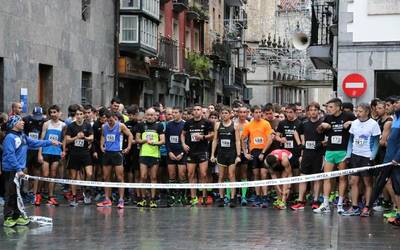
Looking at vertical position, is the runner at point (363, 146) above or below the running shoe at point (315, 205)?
above

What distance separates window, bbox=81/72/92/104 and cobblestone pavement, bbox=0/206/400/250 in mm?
12977

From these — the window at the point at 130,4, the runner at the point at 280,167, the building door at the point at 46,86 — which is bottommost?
the runner at the point at 280,167

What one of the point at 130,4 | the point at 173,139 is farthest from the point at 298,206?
the point at 130,4

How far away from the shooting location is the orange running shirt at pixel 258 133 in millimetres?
16453

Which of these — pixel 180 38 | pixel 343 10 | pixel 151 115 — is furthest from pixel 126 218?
pixel 180 38

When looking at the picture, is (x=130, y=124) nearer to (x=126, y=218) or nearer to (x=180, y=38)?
(x=126, y=218)

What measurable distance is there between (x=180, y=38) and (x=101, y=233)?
30952 mm

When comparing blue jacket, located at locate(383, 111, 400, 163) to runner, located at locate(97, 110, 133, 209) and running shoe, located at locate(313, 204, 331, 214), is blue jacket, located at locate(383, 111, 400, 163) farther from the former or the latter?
runner, located at locate(97, 110, 133, 209)

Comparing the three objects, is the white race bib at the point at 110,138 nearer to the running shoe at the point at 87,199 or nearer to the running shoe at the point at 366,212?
the running shoe at the point at 87,199

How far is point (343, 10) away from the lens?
22047 mm

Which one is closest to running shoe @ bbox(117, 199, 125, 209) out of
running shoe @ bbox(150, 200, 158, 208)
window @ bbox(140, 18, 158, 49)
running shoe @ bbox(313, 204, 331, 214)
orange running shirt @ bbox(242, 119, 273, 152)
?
running shoe @ bbox(150, 200, 158, 208)

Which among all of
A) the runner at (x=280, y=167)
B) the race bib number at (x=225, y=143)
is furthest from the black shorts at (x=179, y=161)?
the runner at (x=280, y=167)

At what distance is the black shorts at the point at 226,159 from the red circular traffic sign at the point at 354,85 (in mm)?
6453

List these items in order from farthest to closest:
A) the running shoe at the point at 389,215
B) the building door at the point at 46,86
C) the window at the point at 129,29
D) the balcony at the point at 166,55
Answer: the balcony at the point at 166,55 → the window at the point at 129,29 → the building door at the point at 46,86 → the running shoe at the point at 389,215
